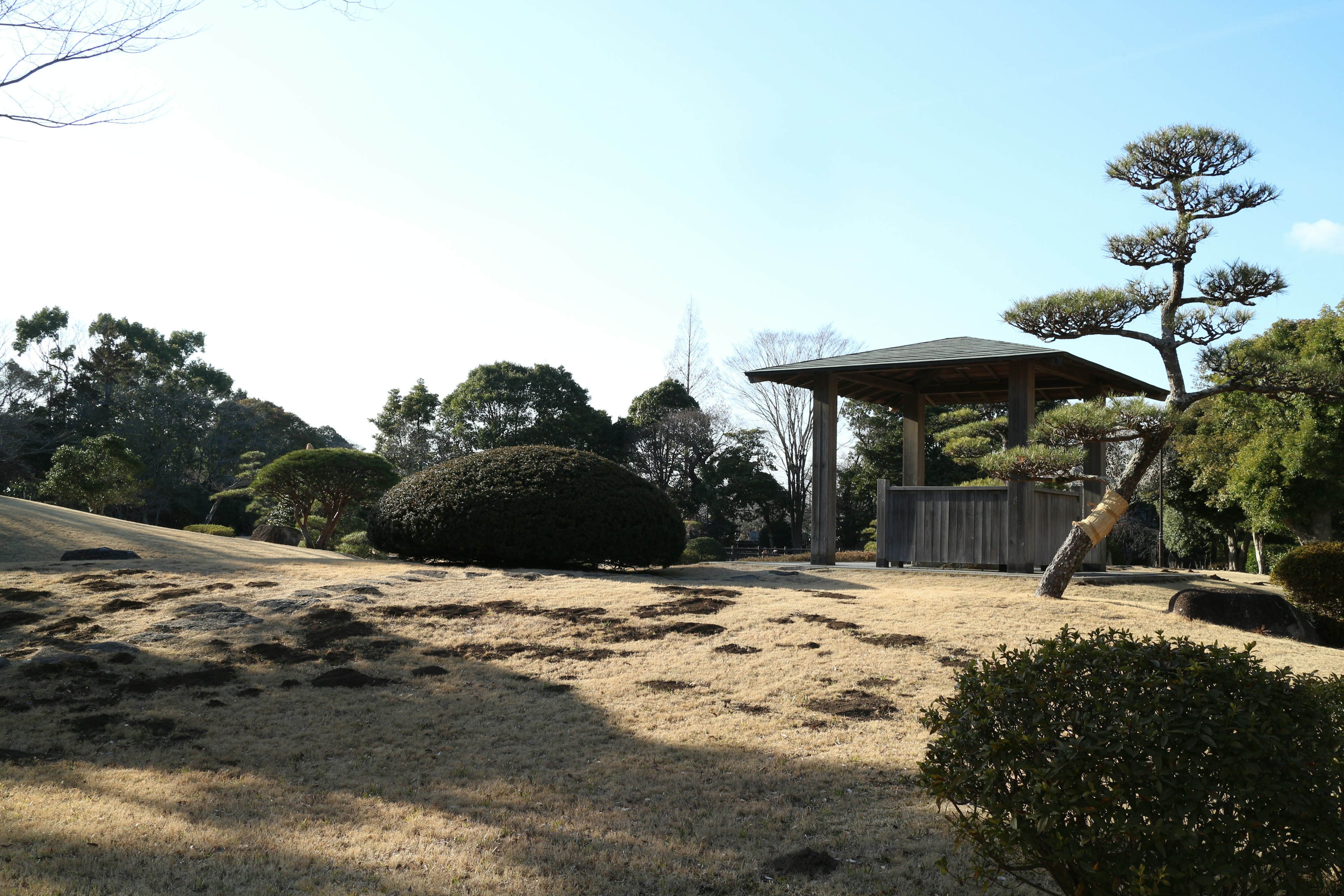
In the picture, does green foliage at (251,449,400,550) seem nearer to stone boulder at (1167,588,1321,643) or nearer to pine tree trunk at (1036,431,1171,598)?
pine tree trunk at (1036,431,1171,598)

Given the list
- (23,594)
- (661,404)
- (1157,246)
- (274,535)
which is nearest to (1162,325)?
(1157,246)

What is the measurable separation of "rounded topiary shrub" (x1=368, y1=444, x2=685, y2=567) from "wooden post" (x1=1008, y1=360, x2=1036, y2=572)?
5045mm

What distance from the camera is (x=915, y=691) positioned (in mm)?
6766

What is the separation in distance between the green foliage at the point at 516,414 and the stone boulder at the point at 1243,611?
25.4 meters

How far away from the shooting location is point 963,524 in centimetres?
1334

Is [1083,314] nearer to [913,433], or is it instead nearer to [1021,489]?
[1021,489]

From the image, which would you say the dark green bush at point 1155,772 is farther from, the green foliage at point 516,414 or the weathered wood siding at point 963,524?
the green foliage at point 516,414

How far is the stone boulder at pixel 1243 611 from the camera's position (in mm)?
10039

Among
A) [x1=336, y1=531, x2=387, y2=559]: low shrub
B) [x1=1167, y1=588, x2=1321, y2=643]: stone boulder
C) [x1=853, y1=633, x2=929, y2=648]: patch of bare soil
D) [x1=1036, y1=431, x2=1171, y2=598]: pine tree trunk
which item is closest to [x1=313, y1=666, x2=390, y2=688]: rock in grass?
[x1=853, y1=633, x2=929, y2=648]: patch of bare soil

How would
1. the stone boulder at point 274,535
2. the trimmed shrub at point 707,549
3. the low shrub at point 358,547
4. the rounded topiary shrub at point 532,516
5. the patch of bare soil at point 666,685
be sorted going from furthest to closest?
1. the trimmed shrub at point 707,549
2. the stone boulder at point 274,535
3. the low shrub at point 358,547
4. the rounded topiary shrub at point 532,516
5. the patch of bare soil at point 666,685

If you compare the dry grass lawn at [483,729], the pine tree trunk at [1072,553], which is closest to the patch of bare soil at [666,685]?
the dry grass lawn at [483,729]

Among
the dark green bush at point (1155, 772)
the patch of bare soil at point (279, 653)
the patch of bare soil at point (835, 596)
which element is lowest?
the patch of bare soil at point (279, 653)

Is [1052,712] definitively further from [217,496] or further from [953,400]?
[217,496]

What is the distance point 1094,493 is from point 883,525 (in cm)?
356
